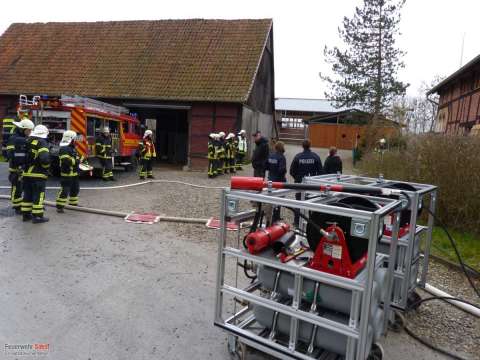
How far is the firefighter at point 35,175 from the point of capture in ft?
22.1

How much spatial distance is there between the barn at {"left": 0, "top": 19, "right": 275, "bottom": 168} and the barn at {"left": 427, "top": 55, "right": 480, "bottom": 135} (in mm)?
9129

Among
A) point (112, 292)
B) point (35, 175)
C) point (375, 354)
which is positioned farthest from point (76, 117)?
point (375, 354)

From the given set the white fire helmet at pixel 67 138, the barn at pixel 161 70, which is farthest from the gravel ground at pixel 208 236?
the barn at pixel 161 70

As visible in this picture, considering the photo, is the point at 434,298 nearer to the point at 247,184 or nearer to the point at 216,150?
the point at 247,184

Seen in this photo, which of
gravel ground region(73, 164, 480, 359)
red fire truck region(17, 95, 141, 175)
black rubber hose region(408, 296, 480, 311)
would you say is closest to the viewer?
gravel ground region(73, 164, 480, 359)

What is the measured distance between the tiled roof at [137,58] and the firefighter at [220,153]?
2555 millimetres

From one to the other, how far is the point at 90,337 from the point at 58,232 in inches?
136

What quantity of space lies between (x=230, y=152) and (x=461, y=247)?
33.7 ft

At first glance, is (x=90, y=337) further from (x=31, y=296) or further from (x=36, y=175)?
(x=36, y=175)

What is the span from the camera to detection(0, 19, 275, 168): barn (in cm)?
1725

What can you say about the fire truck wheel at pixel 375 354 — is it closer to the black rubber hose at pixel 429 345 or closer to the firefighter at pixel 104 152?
the black rubber hose at pixel 429 345

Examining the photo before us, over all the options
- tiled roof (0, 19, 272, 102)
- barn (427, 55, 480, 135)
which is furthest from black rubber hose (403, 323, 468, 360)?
tiled roof (0, 19, 272, 102)

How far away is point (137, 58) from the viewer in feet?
63.2

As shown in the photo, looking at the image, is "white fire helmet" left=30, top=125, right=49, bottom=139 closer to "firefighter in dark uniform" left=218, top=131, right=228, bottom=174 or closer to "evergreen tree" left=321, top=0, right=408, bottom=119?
"firefighter in dark uniform" left=218, top=131, right=228, bottom=174
